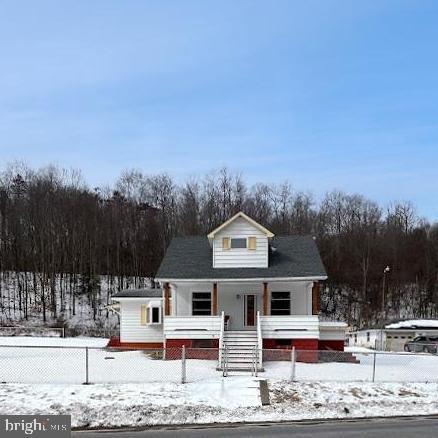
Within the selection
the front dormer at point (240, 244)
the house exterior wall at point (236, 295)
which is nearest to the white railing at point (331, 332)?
the house exterior wall at point (236, 295)

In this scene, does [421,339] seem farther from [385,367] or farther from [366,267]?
[366,267]

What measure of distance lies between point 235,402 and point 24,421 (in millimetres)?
6112

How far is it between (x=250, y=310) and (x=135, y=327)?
22.3 ft

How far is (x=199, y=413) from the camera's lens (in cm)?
1411

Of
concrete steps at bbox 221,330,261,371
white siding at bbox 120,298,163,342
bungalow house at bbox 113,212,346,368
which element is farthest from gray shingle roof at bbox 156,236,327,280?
white siding at bbox 120,298,163,342

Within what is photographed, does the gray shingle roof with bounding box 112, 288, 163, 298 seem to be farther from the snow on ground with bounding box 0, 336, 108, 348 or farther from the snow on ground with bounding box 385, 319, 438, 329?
the snow on ground with bounding box 385, 319, 438, 329

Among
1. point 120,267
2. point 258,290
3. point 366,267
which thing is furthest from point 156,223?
point 258,290

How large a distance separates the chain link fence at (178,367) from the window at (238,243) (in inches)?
238

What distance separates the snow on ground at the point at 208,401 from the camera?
13780 mm

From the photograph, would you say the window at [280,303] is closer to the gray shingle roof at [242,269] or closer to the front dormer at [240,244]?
the gray shingle roof at [242,269]

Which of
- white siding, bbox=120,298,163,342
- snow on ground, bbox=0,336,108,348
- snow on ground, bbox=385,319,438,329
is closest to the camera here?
white siding, bbox=120,298,163,342

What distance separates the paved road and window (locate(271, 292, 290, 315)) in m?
13.7

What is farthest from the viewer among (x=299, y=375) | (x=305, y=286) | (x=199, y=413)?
(x=305, y=286)

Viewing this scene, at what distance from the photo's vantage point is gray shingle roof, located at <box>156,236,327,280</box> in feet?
86.9
